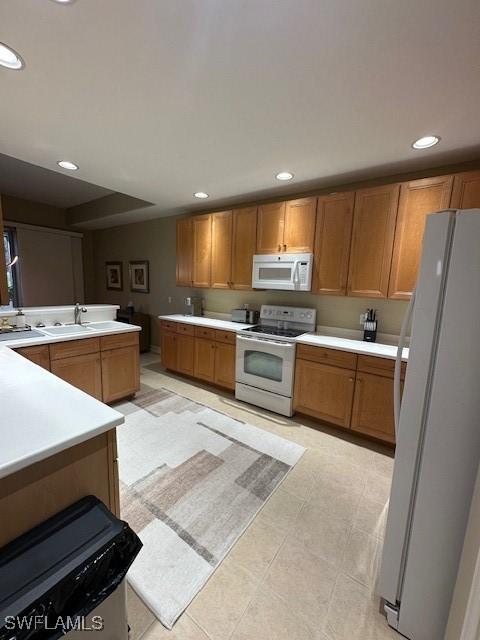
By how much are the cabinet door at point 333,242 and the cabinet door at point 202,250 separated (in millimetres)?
1549

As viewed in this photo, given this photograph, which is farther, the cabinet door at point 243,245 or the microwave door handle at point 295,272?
the cabinet door at point 243,245

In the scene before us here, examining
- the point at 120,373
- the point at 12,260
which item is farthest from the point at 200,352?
the point at 12,260

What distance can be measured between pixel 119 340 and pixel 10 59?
2.34m

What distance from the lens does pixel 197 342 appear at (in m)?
3.75

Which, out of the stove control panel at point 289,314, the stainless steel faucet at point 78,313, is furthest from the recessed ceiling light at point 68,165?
the stove control panel at point 289,314

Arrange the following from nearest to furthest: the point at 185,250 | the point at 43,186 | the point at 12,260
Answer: the point at 185,250
the point at 43,186
the point at 12,260

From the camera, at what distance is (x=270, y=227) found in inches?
126

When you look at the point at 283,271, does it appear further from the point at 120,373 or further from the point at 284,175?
the point at 120,373

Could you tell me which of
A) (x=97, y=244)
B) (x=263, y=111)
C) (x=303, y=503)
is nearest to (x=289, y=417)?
(x=303, y=503)

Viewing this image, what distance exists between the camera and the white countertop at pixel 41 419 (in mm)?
890

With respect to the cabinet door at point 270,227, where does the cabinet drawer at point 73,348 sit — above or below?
below

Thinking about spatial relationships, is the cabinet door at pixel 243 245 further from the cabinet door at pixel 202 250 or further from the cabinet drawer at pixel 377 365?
the cabinet drawer at pixel 377 365

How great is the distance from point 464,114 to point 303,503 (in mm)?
2748

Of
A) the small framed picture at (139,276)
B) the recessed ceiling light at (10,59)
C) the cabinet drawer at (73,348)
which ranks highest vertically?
the recessed ceiling light at (10,59)
